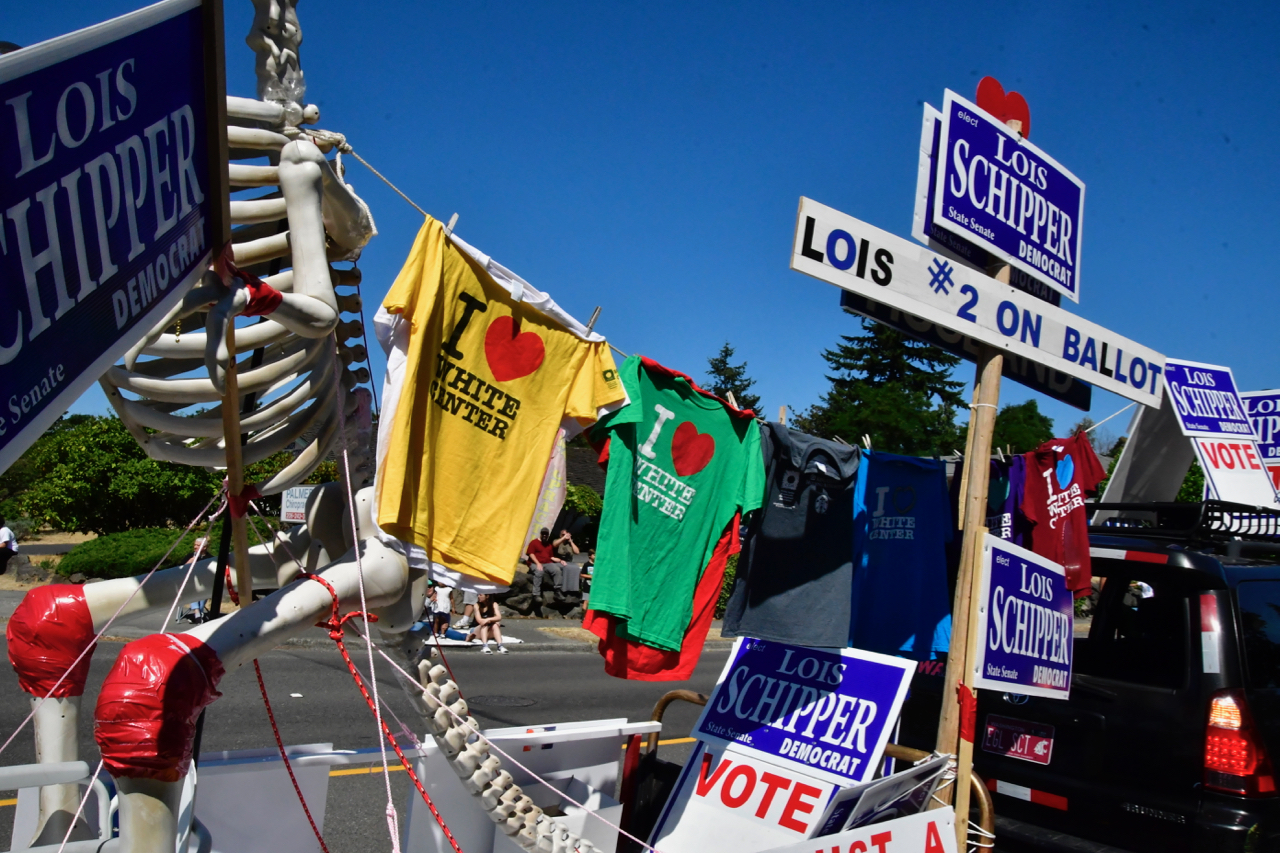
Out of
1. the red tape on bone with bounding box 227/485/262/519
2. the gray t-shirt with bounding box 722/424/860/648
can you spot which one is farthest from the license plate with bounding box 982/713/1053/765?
the red tape on bone with bounding box 227/485/262/519

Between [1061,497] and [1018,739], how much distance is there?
1433mm

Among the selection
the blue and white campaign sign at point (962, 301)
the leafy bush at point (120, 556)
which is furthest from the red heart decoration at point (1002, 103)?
the leafy bush at point (120, 556)

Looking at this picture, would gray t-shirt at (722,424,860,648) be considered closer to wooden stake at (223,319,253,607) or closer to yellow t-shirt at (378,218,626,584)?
yellow t-shirt at (378,218,626,584)

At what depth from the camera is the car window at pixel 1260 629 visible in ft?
14.7

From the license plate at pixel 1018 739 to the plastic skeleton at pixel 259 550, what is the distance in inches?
99.7

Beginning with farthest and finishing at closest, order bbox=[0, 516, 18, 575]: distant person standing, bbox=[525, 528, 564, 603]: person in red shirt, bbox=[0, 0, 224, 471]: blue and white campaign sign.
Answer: bbox=[525, 528, 564, 603]: person in red shirt → bbox=[0, 516, 18, 575]: distant person standing → bbox=[0, 0, 224, 471]: blue and white campaign sign

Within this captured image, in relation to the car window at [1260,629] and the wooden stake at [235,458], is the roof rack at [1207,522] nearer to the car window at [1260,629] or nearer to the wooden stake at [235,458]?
the car window at [1260,629]

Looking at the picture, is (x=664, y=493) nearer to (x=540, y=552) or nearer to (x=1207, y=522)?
(x=1207, y=522)

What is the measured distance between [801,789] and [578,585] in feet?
46.0

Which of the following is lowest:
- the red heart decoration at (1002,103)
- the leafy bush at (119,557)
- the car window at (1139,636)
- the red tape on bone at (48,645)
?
the leafy bush at (119,557)

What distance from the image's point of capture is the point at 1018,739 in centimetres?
496

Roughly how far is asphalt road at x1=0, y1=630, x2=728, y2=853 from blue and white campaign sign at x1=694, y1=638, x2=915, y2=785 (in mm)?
2315

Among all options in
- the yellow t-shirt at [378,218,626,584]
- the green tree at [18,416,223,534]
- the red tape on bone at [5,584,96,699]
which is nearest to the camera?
the red tape on bone at [5,584,96,699]

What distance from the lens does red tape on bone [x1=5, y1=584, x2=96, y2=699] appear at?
324 cm
